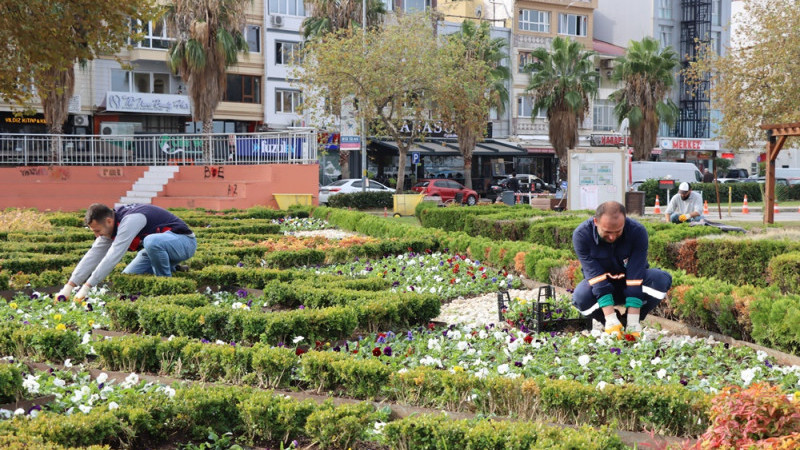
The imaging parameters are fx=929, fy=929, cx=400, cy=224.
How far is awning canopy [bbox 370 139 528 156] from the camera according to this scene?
4649 cm

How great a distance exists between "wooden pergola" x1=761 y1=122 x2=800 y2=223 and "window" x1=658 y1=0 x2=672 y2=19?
44702mm

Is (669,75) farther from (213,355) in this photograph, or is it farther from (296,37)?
(213,355)

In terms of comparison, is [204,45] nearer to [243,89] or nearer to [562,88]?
[243,89]

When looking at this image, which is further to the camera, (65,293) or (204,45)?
(204,45)

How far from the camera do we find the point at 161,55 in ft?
135

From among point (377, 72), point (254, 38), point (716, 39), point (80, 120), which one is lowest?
point (80, 120)

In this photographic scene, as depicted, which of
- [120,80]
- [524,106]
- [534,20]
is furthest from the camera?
[534,20]

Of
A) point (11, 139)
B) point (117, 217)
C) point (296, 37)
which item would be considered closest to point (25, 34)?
point (117, 217)

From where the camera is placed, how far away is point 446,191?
1563 inches

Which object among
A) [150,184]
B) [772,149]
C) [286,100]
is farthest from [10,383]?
[286,100]

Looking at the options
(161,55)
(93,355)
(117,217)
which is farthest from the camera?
(161,55)

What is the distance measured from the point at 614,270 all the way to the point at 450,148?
133 ft

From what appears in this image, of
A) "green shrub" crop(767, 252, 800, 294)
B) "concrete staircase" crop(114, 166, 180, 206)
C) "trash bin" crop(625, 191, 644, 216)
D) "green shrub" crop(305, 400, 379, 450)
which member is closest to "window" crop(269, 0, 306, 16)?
"concrete staircase" crop(114, 166, 180, 206)

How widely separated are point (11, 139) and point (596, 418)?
991 inches
